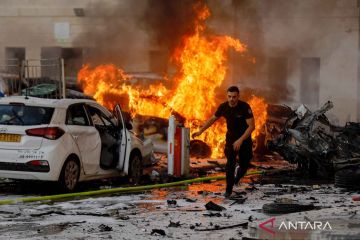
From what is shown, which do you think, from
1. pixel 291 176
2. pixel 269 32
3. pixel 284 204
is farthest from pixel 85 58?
pixel 284 204

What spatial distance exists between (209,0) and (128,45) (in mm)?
10279

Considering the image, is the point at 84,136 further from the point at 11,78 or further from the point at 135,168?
the point at 11,78

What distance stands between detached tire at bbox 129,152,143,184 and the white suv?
173 millimetres

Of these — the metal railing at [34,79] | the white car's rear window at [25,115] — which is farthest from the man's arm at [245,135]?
the metal railing at [34,79]

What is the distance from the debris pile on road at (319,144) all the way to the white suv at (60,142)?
11.1 ft

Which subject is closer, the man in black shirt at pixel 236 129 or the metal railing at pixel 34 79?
the man in black shirt at pixel 236 129

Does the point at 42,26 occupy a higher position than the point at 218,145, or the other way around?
the point at 42,26

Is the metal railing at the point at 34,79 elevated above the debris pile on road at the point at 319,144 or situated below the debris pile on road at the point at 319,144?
above

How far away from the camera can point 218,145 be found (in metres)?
18.5

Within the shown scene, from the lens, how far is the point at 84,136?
1184cm

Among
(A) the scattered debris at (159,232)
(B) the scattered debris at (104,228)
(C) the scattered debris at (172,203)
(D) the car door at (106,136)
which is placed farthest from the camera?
(D) the car door at (106,136)

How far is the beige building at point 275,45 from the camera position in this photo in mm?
31359

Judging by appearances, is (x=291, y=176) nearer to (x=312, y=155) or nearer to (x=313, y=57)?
(x=312, y=155)

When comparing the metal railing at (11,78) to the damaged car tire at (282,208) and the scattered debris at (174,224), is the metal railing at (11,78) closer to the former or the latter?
the damaged car tire at (282,208)
